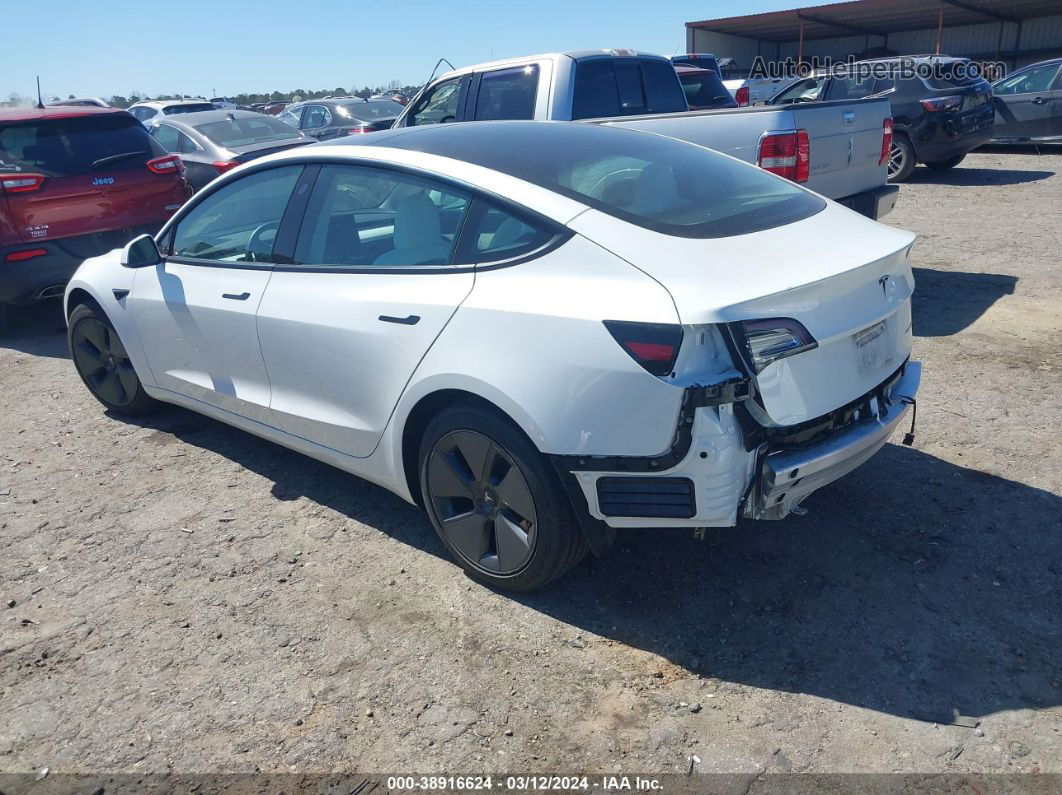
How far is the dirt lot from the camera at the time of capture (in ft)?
8.75

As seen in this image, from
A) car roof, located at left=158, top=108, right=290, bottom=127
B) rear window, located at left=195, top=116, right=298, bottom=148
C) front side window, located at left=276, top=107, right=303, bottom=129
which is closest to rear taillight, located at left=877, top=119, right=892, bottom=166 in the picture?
rear window, located at left=195, top=116, right=298, bottom=148

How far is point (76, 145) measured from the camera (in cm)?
756

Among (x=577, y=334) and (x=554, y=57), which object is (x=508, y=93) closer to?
(x=554, y=57)

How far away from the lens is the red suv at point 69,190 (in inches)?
277

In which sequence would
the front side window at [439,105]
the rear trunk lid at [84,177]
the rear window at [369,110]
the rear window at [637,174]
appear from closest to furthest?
the rear window at [637,174] → the rear trunk lid at [84,177] → the front side window at [439,105] → the rear window at [369,110]

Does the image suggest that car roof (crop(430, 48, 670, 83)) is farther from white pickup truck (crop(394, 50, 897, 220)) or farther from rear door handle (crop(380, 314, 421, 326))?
rear door handle (crop(380, 314, 421, 326))

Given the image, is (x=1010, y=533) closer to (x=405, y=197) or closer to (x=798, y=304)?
(x=798, y=304)

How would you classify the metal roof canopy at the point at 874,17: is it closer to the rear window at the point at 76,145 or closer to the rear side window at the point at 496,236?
the rear window at the point at 76,145

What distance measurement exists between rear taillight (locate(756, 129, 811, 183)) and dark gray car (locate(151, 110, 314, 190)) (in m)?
6.28

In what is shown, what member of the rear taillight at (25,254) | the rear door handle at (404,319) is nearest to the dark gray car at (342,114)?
the rear taillight at (25,254)

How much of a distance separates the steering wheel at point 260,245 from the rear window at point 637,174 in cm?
76

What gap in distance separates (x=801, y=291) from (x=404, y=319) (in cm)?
146

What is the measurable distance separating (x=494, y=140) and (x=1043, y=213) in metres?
8.47

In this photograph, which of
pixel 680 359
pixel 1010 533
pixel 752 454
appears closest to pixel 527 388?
pixel 680 359
